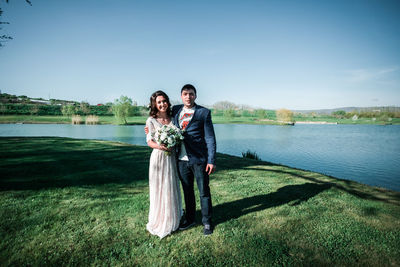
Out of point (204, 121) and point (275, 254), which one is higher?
point (204, 121)

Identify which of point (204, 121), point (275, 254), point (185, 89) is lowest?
point (275, 254)

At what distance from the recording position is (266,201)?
18.4 feet

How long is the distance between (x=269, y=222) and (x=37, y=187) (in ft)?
23.4

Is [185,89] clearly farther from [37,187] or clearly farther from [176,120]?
[37,187]

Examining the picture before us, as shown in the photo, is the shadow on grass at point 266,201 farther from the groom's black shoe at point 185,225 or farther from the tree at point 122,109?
the tree at point 122,109

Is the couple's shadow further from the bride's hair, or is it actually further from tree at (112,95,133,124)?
tree at (112,95,133,124)

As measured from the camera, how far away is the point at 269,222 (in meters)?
4.45

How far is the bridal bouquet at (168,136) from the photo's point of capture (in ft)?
11.8

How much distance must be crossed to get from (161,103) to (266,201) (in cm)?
419

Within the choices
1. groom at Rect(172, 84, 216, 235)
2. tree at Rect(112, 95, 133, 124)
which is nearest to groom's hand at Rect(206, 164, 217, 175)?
groom at Rect(172, 84, 216, 235)

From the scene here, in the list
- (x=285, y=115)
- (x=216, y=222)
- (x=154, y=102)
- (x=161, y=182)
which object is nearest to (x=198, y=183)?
(x=161, y=182)

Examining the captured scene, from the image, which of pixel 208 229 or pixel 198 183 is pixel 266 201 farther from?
pixel 198 183

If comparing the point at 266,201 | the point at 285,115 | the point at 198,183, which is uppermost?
the point at 285,115

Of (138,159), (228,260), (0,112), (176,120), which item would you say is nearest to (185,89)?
(176,120)
